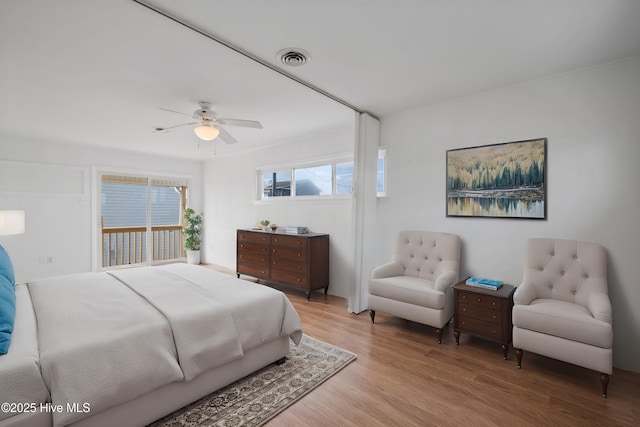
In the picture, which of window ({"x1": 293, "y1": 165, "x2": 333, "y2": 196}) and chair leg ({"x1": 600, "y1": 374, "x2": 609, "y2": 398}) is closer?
chair leg ({"x1": 600, "y1": 374, "x2": 609, "y2": 398})

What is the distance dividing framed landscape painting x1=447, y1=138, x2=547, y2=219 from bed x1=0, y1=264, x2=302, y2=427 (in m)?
2.22

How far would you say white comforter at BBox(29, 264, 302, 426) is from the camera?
1482mm

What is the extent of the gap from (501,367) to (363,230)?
6.28 feet

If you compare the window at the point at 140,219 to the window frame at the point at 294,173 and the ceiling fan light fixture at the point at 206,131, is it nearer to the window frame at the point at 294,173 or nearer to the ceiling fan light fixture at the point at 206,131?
the window frame at the point at 294,173

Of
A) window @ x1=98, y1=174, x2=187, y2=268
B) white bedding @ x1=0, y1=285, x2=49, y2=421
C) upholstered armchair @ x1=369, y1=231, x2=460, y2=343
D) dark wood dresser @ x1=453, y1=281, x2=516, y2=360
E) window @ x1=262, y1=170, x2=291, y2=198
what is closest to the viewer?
white bedding @ x1=0, y1=285, x2=49, y2=421

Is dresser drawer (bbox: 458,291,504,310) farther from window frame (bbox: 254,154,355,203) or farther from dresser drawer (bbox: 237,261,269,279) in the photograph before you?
dresser drawer (bbox: 237,261,269,279)

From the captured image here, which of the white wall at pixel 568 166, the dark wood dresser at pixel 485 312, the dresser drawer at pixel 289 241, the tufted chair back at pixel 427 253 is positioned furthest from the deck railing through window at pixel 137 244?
the dark wood dresser at pixel 485 312

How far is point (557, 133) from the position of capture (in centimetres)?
277

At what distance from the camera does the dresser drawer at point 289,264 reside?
4340 mm

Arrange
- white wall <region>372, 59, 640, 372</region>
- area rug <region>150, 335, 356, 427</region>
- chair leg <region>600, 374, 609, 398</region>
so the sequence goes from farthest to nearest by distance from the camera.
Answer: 1. white wall <region>372, 59, 640, 372</region>
2. chair leg <region>600, 374, 609, 398</region>
3. area rug <region>150, 335, 356, 427</region>

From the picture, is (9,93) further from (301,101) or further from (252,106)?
(301,101)

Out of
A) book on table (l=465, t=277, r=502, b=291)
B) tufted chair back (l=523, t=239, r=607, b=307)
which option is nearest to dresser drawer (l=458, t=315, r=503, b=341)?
book on table (l=465, t=277, r=502, b=291)

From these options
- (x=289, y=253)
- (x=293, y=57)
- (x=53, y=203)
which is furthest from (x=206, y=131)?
(x=53, y=203)

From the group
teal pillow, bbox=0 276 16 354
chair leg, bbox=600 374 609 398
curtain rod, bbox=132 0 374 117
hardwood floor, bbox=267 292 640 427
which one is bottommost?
hardwood floor, bbox=267 292 640 427
